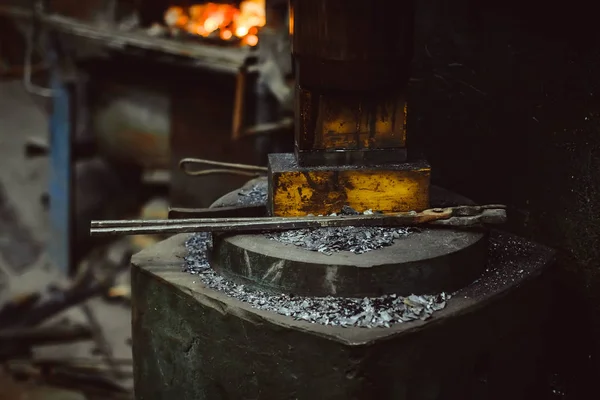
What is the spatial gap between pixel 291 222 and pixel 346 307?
339 mm

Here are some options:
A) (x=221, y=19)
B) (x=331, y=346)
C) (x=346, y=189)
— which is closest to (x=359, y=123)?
(x=346, y=189)

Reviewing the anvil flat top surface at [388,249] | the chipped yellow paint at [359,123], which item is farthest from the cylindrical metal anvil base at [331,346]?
the chipped yellow paint at [359,123]

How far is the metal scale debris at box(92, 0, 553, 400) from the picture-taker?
6.06 feet

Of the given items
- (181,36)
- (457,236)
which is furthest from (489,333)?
(181,36)

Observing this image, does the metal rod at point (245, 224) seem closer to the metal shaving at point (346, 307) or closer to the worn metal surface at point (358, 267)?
the worn metal surface at point (358, 267)

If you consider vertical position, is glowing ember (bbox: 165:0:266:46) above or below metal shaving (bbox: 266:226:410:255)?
above

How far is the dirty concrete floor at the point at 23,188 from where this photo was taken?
7.15 meters

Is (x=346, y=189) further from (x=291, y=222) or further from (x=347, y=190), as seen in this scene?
(x=291, y=222)

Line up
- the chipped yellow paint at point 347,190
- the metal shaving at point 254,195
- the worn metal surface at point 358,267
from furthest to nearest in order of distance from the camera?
1. the metal shaving at point 254,195
2. the chipped yellow paint at point 347,190
3. the worn metal surface at point 358,267

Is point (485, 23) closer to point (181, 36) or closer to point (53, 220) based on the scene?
point (181, 36)

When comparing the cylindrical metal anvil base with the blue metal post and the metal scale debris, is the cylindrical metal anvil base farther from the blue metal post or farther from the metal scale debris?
the blue metal post

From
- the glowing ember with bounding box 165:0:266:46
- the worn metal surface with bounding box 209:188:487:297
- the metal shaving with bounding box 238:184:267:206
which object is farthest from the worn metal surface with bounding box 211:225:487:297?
the glowing ember with bounding box 165:0:266:46

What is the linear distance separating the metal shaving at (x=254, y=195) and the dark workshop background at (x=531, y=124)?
2.76ft

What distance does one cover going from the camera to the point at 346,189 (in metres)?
2.21
